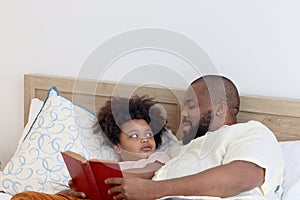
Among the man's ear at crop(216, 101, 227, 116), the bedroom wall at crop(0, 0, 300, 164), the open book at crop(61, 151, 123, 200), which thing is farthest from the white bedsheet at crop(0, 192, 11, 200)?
the man's ear at crop(216, 101, 227, 116)

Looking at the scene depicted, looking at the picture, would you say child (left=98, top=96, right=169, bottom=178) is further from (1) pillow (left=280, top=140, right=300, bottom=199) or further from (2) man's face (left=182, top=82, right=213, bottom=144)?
→ (1) pillow (left=280, top=140, right=300, bottom=199)

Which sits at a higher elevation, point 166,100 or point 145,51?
point 145,51

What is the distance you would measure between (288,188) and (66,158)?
0.69 metres

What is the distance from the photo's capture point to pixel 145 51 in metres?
2.14

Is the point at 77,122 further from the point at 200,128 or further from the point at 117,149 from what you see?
the point at 200,128

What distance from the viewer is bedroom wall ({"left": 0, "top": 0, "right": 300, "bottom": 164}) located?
75.9 inches

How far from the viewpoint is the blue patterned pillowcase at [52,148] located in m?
1.98

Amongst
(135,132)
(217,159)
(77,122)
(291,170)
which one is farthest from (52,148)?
(291,170)

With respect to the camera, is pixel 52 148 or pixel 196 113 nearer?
pixel 196 113

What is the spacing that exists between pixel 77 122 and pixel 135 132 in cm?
32

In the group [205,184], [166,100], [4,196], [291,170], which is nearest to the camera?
[205,184]

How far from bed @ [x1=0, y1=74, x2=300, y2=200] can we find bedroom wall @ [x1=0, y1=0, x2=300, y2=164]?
74mm

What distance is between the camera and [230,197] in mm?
1518

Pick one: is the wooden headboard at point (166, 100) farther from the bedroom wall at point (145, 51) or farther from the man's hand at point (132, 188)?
the man's hand at point (132, 188)
